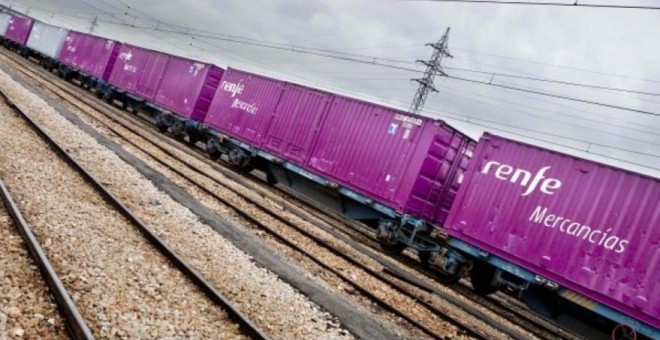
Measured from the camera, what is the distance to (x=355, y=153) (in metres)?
14.9

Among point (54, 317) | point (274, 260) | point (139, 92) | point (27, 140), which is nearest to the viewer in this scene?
point (54, 317)

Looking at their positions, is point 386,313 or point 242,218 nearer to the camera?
point 386,313

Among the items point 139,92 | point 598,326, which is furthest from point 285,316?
point 139,92

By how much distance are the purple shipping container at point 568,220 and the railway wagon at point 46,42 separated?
4193 centimetres

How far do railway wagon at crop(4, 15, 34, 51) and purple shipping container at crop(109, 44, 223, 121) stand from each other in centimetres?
2887

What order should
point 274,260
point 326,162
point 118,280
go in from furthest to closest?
point 326,162 < point 274,260 < point 118,280

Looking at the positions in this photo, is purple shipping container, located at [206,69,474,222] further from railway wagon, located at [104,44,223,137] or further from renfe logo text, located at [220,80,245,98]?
railway wagon, located at [104,44,223,137]

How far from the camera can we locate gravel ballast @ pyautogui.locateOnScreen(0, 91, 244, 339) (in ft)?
17.4

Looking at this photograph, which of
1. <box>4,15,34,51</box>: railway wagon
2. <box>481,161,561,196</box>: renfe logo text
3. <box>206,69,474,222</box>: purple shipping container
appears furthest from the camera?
<box>4,15,34,51</box>: railway wagon

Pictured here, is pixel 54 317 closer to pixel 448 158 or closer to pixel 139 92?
pixel 448 158

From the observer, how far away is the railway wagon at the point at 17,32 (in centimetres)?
5212

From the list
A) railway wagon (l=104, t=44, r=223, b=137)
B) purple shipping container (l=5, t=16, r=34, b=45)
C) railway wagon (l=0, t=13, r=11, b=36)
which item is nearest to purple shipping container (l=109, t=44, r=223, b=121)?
railway wagon (l=104, t=44, r=223, b=137)

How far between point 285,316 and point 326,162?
30.3 feet

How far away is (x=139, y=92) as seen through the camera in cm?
2853
